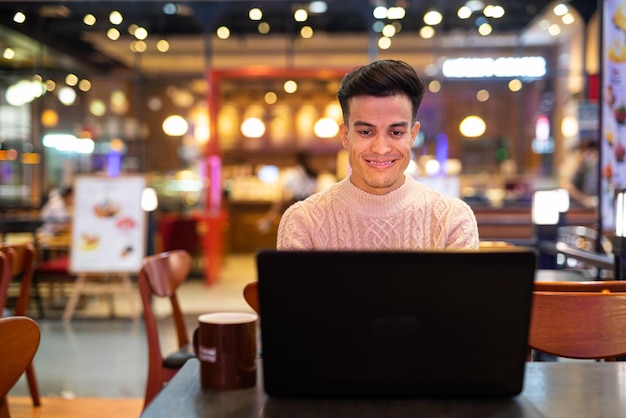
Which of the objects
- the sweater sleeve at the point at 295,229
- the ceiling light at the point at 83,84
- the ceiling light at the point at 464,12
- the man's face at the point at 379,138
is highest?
the ceiling light at the point at 464,12

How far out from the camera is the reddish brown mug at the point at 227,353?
4.59ft

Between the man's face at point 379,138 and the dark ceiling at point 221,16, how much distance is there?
8720 mm

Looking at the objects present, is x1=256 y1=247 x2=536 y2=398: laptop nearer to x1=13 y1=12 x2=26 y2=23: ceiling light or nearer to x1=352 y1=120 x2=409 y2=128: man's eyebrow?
x1=352 y1=120 x2=409 y2=128: man's eyebrow

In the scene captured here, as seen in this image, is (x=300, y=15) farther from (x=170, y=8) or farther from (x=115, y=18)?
(x=115, y=18)

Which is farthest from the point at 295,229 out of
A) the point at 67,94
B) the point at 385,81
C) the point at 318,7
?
the point at 67,94

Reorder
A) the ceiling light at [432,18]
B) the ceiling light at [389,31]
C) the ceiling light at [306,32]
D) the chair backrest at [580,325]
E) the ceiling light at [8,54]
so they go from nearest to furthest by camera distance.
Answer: the chair backrest at [580,325] < the ceiling light at [389,31] < the ceiling light at [432,18] < the ceiling light at [306,32] < the ceiling light at [8,54]

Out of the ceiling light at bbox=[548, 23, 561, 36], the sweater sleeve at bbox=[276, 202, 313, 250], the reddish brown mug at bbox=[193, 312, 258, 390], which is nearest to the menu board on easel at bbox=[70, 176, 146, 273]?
the sweater sleeve at bbox=[276, 202, 313, 250]

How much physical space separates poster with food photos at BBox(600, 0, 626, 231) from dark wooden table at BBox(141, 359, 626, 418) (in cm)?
460

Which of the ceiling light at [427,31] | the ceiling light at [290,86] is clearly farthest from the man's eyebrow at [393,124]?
the ceiling light at [290,86]

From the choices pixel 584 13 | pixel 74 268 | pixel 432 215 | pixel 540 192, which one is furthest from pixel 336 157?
pixel 432 215

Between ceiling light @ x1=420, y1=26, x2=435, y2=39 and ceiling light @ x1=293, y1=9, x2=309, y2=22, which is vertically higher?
ceiling light @ x1=293, y1=9, x2=309, y2=22

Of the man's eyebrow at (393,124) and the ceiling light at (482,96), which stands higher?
the ceiling light at (482,96)

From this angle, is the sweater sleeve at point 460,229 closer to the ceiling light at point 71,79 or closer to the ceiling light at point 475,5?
the ceiling light at point 475,5

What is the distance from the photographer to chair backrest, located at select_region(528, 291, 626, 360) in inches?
78.0
